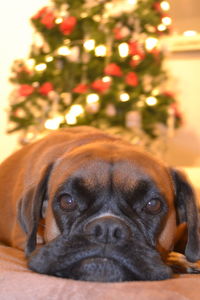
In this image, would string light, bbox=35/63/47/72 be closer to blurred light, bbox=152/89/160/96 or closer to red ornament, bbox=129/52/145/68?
red ornament, bbox=129/52/145/68

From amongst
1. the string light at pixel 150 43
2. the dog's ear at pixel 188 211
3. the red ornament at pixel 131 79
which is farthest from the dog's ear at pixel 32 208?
the string light at pixel 150 43

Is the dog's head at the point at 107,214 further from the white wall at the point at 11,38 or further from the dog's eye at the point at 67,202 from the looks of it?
the white wall at the point at 11,38

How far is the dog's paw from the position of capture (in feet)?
6.38

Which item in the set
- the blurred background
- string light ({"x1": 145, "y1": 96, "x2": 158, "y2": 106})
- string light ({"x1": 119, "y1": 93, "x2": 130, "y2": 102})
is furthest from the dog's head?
the blurred background

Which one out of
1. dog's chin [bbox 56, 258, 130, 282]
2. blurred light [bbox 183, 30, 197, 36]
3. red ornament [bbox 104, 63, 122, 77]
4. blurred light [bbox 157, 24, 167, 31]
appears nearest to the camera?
dog's chin [bbox 56, 258, 130, 282]

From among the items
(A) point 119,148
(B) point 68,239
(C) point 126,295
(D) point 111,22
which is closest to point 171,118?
(D) point 111,22

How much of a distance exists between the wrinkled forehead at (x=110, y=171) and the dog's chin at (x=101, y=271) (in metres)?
0.32

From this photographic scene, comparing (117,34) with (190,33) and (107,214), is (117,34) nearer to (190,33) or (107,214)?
(190,33)

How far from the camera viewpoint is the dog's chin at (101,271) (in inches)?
59.5

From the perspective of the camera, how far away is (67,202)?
5.95 feet

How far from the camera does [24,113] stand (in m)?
4.84

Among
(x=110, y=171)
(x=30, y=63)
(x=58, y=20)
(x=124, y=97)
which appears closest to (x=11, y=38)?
(x=30, y=63)

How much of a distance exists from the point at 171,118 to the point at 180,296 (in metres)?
3.69

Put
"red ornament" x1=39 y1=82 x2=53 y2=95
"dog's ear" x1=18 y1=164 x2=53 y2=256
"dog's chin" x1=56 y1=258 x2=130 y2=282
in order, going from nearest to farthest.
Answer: "dog's chin" x1=56 y1=258 x2=130 y2=282
"dog's ear" x1=18 y1=164 x2=53 y2=256
"red ornament" x1=39 y1=82 x2=53 y2=95
